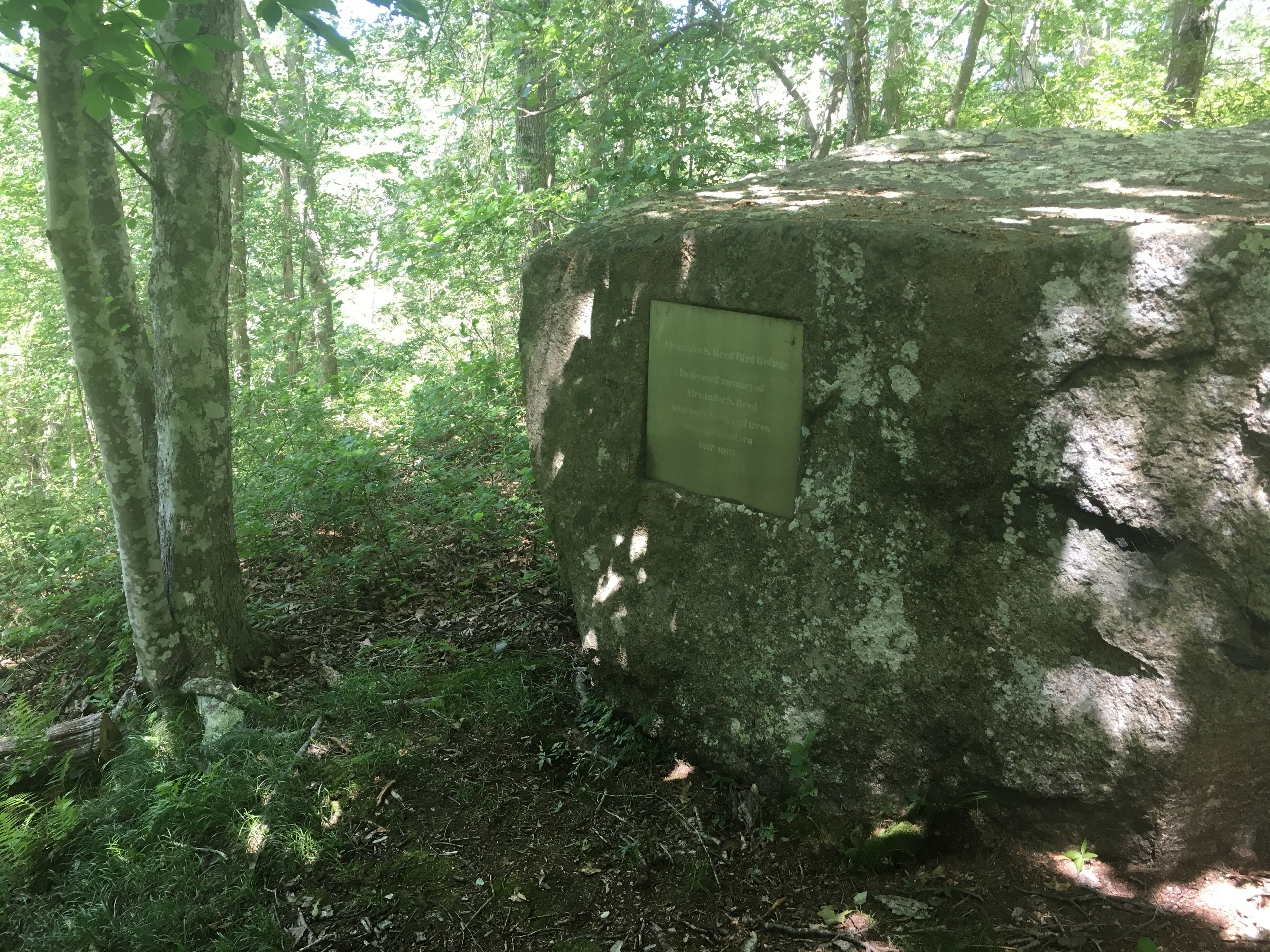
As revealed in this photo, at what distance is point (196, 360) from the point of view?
4.30 m

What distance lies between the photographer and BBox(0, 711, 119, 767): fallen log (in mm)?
3773

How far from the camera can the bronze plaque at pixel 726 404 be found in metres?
3.19

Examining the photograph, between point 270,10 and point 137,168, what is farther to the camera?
point 137,168

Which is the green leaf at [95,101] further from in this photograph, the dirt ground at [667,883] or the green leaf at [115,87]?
the dirt ground at [667,883]

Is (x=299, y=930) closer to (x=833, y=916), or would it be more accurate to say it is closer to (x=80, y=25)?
(x=833, y=916)

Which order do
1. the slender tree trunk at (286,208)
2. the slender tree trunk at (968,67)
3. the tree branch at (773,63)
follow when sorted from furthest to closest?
the slender tree trunk at (286,208) → the slender tree trunk at (968,67) → the tree branch at (773,63)

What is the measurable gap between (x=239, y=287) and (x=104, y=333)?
6.92 meters

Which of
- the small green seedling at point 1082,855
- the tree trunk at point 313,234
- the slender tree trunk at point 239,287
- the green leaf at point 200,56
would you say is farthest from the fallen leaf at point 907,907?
the tree trunk at point 313,234

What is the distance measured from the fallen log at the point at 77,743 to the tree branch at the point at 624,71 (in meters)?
5.38

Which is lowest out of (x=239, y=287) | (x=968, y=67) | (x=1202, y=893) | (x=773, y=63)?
(x=1202, y=893)

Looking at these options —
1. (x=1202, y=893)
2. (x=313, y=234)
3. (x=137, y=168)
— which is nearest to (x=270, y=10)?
(x=137, y=168)

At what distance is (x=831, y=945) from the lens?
106 inches

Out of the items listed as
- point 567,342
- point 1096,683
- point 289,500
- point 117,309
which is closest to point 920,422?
point 1096,683

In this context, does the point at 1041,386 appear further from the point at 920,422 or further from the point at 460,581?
the point at 460,581
